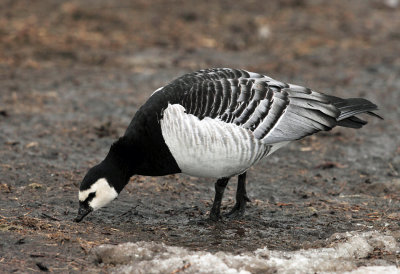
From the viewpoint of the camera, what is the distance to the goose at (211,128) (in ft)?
20.4

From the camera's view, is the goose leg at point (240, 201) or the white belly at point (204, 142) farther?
the goose leg at point (240, 201)

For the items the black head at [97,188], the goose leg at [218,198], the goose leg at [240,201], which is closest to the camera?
the black head at [97,188]

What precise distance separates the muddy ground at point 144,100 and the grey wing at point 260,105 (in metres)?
0.98

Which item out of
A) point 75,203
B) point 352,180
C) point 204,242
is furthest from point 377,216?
point 75,203

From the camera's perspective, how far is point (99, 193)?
20.8ft

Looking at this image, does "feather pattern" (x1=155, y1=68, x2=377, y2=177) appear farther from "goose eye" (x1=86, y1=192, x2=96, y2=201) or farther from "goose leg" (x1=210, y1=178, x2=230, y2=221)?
"goose eye" (x1=86, y1=192, x2=96, y2=201)

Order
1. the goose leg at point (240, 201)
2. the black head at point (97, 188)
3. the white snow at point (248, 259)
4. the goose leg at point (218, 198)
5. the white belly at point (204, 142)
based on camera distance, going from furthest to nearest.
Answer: the goose leg at point (240, 201) → the goose leg at point (218, 198) → the black head at point (97, 188) → the white belly at point (204, 142) → the white snow at point (248, 259)

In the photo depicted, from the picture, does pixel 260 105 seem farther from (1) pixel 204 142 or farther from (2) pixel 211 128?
(1) pixel 204 142

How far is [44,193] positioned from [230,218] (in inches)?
77.9

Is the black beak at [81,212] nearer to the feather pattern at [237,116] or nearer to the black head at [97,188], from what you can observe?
Answer: the black head at [97,188]

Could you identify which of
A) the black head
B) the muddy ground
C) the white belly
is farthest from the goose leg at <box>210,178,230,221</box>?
the black head

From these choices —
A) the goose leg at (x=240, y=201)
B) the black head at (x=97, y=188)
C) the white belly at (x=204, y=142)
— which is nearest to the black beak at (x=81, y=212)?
the black head at (x=97, y=188)

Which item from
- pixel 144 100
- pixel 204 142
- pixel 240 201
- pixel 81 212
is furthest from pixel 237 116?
pixel 144 100

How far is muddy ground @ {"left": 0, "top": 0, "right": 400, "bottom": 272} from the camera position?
646 centimetres
